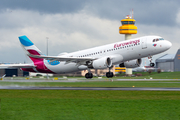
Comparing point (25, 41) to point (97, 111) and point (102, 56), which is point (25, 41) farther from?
point (97, 111)

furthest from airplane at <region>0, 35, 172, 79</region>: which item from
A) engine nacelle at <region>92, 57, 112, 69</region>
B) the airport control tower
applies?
the airport control tower

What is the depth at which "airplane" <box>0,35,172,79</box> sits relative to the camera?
46094mm

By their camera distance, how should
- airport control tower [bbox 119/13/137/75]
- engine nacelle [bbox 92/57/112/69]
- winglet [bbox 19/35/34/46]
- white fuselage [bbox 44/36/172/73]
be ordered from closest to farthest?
white fuselage [bbox 44/36/172/73], engine nacelle [bbox 92/57/112/69], winglet [bbox 19/35/34/46], airport control tower [bbox 119/13/137/75]

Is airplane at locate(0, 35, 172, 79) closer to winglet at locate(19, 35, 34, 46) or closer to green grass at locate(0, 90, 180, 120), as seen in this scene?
winglet at locate(19, 35, 34, 46)

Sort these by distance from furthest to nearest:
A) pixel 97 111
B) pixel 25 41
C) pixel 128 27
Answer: pixel 128 27 < pixel 25 41 < pixel 97 111

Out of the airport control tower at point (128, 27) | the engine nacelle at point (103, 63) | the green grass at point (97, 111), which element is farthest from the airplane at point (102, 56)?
the airport control tower at point (128, 27)

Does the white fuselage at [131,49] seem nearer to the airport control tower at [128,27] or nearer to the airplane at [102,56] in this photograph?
the airplane at [102,56]

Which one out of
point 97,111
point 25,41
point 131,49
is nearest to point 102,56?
point 131,49

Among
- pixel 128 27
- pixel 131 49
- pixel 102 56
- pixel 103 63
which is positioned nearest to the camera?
pixel 131 49

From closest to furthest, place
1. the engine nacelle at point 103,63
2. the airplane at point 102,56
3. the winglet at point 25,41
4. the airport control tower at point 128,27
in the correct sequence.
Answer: the airplane at point 102,56 < the engine nacelle at point 103,63 < the winglet at point 25,41 < the airport control tower at point 128,27

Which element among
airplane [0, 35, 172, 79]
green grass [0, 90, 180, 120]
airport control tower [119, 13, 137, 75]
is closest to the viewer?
green grass [0, 90, 180, 120]

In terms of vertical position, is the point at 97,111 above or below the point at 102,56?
below

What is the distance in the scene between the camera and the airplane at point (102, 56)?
46.1m

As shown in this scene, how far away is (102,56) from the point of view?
51.6 m
